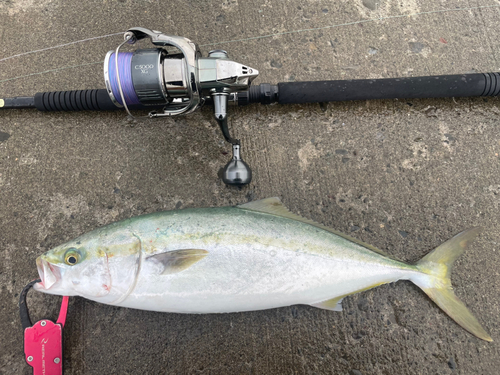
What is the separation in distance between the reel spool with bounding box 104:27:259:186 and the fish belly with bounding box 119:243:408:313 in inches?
30.7

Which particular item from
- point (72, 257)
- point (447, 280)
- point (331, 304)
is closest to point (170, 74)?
point (72, 257)

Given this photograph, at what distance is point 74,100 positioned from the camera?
6.25ft

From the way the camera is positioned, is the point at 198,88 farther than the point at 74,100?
No

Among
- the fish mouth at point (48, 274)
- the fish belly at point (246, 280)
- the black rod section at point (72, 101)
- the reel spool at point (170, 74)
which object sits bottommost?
the fish belly at point (246, 280)

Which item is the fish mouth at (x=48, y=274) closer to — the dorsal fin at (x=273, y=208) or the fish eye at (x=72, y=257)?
the fish eye at (x=72, y=257)

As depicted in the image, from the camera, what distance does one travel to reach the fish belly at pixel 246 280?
59.0 inches

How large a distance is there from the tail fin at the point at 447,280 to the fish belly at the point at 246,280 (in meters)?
0.42

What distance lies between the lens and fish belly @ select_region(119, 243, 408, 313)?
1.50 meters

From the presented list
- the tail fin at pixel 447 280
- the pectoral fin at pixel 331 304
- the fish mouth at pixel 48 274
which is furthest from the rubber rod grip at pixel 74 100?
the tail fin at pixel 447 280

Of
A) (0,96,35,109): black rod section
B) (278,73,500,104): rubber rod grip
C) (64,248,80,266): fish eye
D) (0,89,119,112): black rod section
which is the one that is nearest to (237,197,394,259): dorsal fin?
(278,73,500,104): rubber rod grip

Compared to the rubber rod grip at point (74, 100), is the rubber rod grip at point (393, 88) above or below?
below

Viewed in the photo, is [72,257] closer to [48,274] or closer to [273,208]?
[48,274]

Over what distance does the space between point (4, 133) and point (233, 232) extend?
1.81m

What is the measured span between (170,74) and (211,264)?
3.32ft
